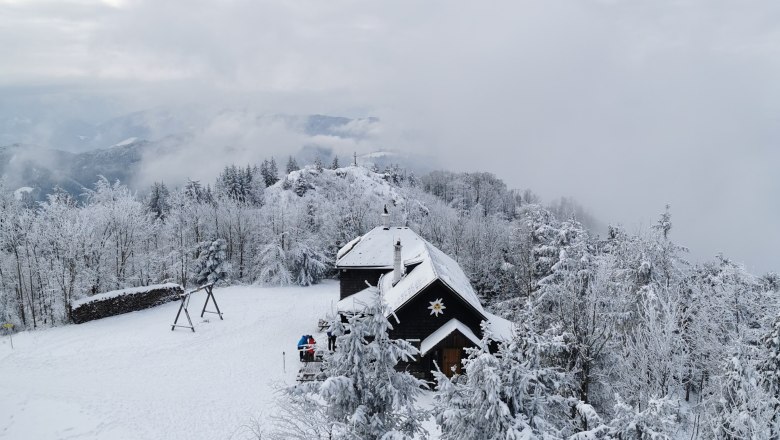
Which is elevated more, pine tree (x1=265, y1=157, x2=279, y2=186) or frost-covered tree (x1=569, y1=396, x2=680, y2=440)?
frost-covered tree (x1=569, y1=396, x2=680, y2=440)

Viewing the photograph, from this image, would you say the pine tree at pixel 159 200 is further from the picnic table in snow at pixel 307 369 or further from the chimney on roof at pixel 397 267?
the picnic table in snow at pixel 307 369

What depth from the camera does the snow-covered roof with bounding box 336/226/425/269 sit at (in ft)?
104

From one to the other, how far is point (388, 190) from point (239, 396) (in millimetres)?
95409

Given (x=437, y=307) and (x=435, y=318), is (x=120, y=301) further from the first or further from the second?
(x=437, y=307)

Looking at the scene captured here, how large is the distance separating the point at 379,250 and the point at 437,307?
10.1 m

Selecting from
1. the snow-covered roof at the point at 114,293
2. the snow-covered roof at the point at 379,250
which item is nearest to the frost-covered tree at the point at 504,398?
the snow-covered roof at the point at 379,250

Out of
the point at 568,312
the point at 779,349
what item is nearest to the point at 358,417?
the point at 568,312

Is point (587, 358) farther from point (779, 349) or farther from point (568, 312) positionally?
point (779, 349)

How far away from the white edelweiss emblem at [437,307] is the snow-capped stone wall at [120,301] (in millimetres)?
22955

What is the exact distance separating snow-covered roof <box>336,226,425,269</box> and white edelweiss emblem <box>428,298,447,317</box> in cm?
563

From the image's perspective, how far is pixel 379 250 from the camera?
3322 centimetres

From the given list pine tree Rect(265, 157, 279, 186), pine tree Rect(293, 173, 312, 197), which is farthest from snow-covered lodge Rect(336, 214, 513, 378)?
pine tree Rect(265, 157, 279, 186)

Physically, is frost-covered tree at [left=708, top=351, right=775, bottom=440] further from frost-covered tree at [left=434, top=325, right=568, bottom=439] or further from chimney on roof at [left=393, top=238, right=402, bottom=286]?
chimney on roof at [left=393, top=238, right=402, bottom=286]

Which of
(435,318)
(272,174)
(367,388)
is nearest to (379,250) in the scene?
(435,318)
